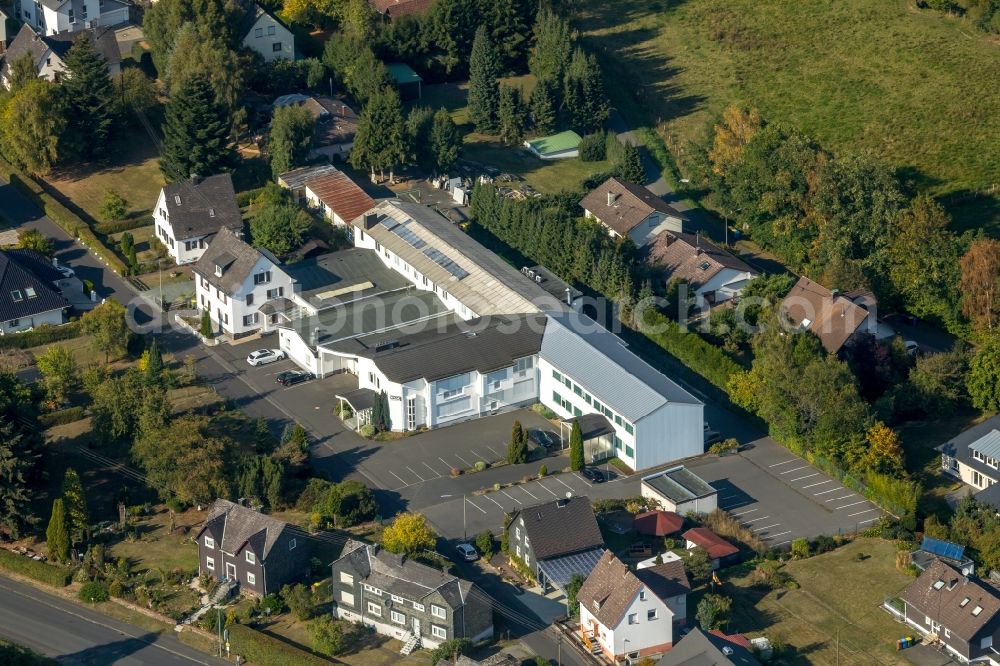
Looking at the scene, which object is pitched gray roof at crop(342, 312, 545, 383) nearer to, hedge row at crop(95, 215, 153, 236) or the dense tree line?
the dense tree line

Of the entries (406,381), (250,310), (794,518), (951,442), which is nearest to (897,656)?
(794,518)

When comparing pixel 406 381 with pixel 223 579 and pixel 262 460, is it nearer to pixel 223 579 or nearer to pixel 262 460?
pixel 262 460

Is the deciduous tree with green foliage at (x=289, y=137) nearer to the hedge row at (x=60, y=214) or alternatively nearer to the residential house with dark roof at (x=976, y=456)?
the hedge row at (x=60, y=214)

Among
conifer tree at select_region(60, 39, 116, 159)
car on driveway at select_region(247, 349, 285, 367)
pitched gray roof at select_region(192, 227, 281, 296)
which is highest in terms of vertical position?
conifer tree at select_region(60, 39, 116, 159)

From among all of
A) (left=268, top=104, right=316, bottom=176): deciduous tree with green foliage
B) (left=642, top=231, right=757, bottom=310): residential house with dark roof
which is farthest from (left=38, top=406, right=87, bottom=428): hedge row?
(left=642, top=231, right=757, bottom=310): residential house with dark roof

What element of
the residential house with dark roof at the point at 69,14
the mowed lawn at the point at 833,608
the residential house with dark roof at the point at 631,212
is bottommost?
the mowed lawn at the point at 833,608

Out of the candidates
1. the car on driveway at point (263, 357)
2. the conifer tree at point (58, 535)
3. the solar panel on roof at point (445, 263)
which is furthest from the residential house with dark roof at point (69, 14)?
the conifer tree at point (58, 535)

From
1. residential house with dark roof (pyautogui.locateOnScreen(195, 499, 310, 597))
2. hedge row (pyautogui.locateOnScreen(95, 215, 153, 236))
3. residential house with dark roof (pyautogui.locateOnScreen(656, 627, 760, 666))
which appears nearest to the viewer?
residential house with dark roof (pyautogui.locateOnScreen(656, 627, 760, 666))
